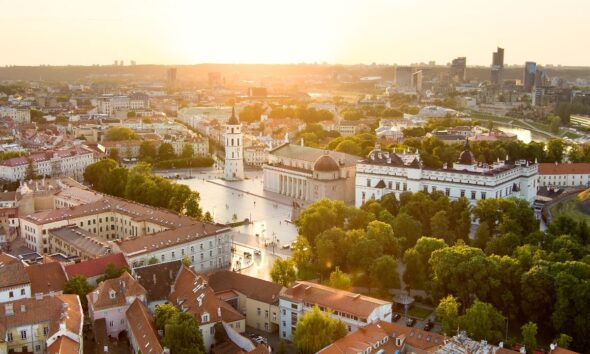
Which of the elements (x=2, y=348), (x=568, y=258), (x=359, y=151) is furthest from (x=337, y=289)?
(x=359, y=151)

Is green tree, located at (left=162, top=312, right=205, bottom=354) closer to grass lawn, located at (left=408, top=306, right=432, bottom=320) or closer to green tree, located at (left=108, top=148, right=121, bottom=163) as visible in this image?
grass lawn, located at (left=408, top=306, right=432, bottom=320)

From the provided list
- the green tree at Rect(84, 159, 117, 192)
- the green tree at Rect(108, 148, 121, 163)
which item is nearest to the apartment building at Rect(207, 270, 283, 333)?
the green tree at Rect(84, 159, 117, 192)

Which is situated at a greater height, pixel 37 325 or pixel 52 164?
pixel 52 164

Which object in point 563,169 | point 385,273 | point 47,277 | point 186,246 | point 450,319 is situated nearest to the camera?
point 450,319

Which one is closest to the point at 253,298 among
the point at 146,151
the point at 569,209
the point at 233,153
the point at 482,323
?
the point at 482,323

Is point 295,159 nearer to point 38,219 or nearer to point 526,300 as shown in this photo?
point 38,219

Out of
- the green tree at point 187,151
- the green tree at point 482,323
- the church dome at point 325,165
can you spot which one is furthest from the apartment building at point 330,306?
the green tree at point 187,151

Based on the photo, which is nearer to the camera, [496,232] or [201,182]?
[496,232]

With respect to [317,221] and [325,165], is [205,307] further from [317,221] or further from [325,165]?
[325,165]
